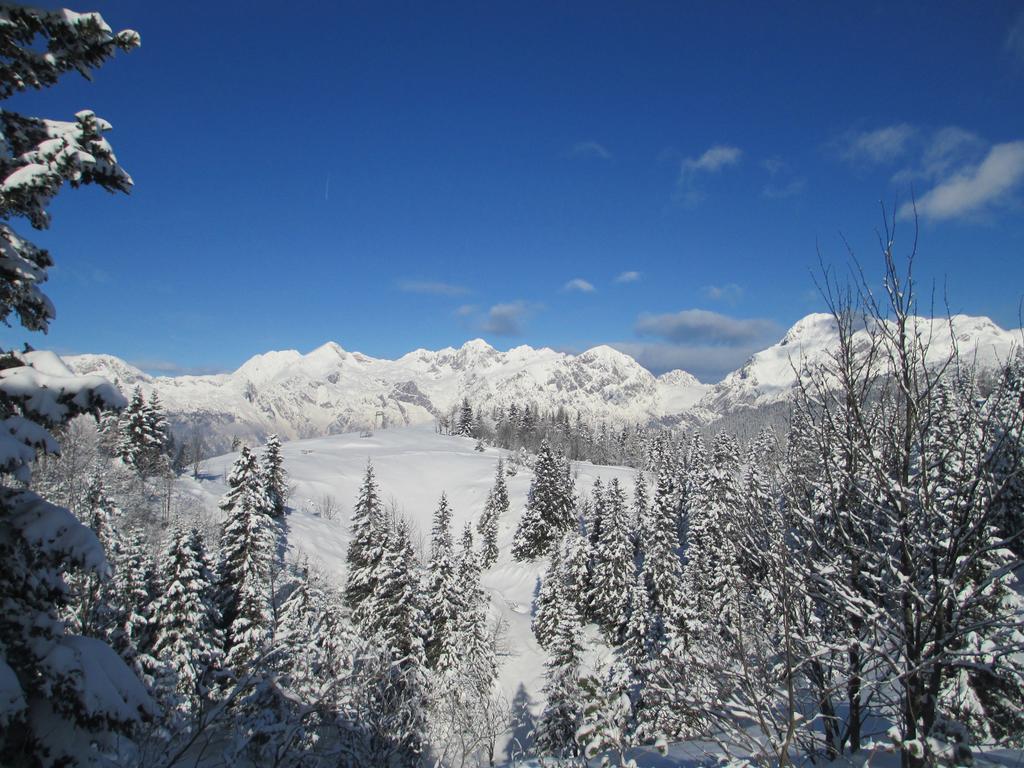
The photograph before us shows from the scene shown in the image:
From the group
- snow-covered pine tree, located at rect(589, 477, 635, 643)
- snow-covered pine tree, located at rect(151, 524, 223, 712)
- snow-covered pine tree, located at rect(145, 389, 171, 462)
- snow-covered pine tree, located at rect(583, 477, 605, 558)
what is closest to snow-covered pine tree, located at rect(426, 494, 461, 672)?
snow-covered pine tree, located at rect(151, 524, 223, 712)

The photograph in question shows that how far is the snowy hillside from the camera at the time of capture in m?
48.5

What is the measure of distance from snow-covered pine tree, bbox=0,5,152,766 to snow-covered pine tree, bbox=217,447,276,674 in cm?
2500

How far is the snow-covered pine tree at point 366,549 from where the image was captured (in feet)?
108

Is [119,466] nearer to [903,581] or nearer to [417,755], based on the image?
[417,755]

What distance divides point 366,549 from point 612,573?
19577 millimetres

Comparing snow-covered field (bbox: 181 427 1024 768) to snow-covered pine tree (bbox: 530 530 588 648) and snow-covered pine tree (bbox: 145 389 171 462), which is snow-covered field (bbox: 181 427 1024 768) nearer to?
snow-covered pine tree (bbox: 530 530 588 648)

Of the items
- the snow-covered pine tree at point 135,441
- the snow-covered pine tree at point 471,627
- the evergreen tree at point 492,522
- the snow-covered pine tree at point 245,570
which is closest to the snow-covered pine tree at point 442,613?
the snow-covered pine tree at point 471,627

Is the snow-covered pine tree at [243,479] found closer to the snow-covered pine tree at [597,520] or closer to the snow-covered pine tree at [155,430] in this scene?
the snow-covered pine tree at [597,520]

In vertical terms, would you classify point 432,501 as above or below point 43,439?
below

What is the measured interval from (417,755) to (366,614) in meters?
12.0

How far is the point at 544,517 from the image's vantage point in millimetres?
64500

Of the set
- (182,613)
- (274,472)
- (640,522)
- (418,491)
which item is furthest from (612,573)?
(418,491)

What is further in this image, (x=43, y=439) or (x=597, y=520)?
(x=597, y=520)

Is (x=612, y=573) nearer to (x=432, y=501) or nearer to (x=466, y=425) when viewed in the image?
(x=432, y=501)
